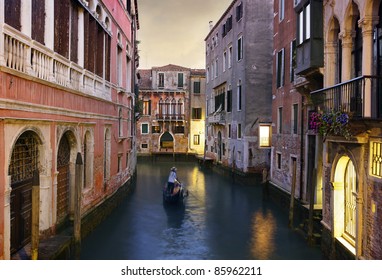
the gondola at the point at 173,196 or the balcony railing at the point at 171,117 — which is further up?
the balcony railing at the point at 171,117

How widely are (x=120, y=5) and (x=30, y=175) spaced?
795 centimetres

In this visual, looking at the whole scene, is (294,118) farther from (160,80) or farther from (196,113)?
(160,80)

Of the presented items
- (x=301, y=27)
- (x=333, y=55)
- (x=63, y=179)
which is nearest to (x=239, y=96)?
(x=301, y=27)

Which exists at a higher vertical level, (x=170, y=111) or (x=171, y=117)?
(x=170, y=111)

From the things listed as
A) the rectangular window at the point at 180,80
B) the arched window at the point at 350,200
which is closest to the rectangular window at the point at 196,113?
the rectangular window at the point at 180,80

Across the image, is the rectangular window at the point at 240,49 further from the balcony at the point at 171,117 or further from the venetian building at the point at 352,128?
the balcony at the point at 171,117

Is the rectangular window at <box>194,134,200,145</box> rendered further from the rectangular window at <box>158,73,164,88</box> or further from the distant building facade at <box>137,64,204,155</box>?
the rectangular window at <box>158,73,164,88</box>

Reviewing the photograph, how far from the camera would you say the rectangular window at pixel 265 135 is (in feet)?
48.5

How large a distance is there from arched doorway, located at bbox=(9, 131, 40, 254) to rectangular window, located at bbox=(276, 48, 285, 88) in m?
8.51

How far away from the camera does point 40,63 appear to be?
20.0 ft

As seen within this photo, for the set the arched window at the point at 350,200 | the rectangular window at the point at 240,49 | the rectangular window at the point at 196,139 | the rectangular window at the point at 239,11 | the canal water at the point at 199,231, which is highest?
the rectangular window at the point at 239,11

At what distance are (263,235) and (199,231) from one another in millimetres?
1622

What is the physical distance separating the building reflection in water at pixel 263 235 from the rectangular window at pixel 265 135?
3166 mm

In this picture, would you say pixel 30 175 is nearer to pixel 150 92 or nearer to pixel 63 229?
pixel 63 229
